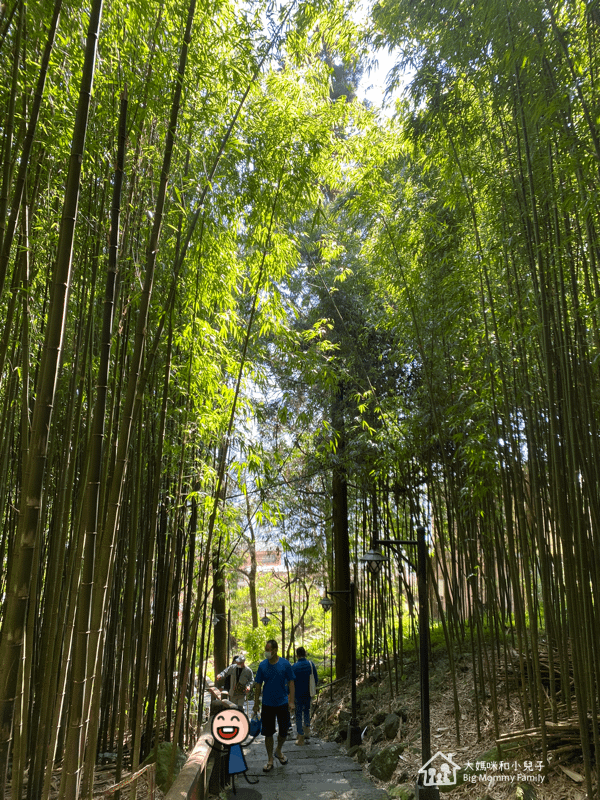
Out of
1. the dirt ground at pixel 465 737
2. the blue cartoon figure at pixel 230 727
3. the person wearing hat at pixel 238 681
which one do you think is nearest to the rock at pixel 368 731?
the dirt ground at pixel 465 737

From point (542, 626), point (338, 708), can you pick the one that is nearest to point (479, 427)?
point (542, 626)

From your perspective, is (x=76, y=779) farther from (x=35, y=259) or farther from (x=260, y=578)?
(x=260, y=578)

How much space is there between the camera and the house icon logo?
3.10 meters

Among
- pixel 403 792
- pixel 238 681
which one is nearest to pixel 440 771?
pixel 403 792

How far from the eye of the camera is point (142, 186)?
261cm

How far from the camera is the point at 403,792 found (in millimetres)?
3400

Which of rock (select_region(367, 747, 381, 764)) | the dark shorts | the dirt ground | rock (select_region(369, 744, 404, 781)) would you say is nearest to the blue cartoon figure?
the dirt ground

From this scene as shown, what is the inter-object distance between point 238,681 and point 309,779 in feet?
3.05

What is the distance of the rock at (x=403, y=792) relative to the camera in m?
3.33

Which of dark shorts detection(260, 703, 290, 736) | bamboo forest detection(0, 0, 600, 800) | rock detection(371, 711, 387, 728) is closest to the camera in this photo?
bamboo forest detection(0, 0, 600, 800)

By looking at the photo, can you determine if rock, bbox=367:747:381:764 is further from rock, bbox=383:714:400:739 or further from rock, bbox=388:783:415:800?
rock, bbox=388:783:415:800

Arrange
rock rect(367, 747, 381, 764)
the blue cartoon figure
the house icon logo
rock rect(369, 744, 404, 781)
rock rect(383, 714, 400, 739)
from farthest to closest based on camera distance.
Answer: rock rect(383, 714, 400, 739), rock rect(367, 747, 381, 764), rock rect(369, 744, 404, 781), the house icon logo, the blue cartoon figure

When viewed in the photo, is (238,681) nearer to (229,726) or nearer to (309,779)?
(309,779)

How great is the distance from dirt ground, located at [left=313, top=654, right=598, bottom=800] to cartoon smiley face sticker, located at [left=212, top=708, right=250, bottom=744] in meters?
1.53
